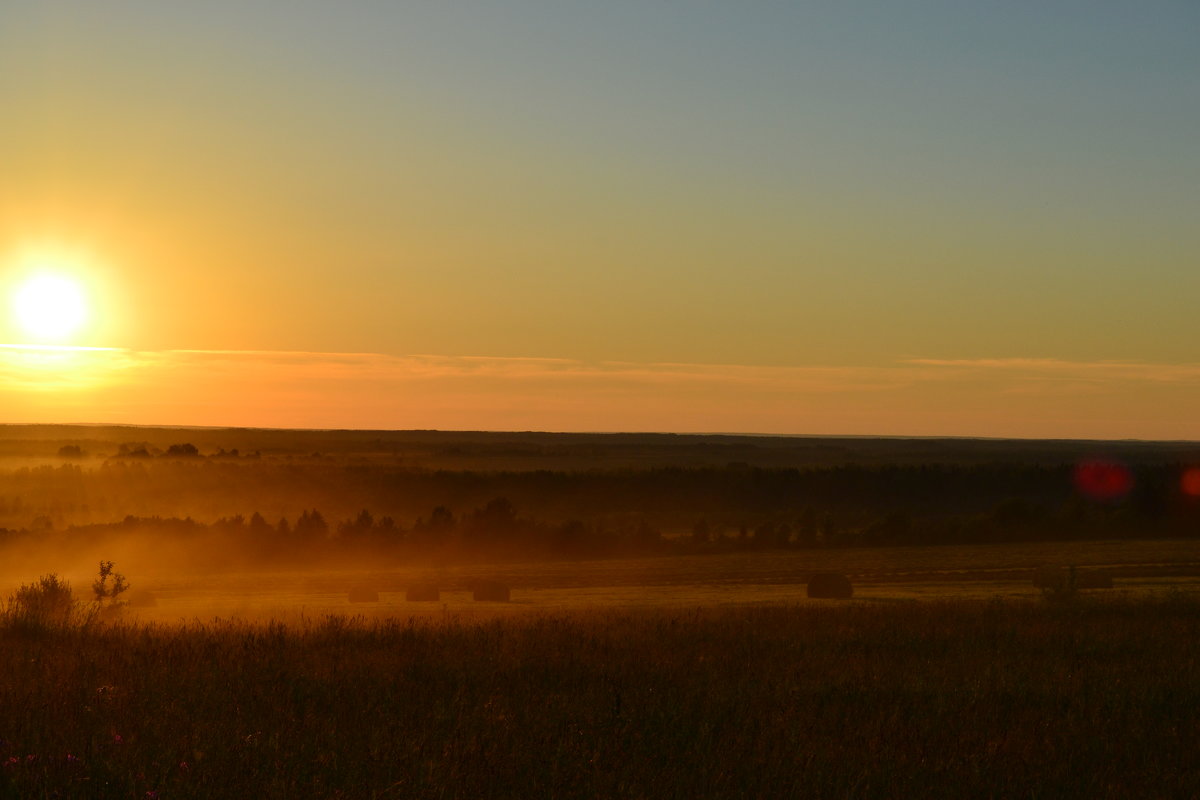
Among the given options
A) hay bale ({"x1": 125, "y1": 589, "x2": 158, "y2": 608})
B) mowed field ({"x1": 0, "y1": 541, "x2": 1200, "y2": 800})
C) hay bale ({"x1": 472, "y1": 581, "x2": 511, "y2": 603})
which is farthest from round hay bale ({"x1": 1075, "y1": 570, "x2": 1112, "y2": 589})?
hay bale ({"x1": 125, "y1": 589, "x2": 158, "y2": 608})

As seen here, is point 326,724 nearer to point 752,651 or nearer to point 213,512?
point 752,651

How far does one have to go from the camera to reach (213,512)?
77.4 metres

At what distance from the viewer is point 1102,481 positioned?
211 feet

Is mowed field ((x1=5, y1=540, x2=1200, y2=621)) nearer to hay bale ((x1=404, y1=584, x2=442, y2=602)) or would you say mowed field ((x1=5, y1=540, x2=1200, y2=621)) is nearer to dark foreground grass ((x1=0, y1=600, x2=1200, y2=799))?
hay bale ((x1=404, y1=584, x2=442, y2=602))

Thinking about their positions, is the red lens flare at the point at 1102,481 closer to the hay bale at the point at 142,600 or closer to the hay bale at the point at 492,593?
the hay bale at the point at 492,593

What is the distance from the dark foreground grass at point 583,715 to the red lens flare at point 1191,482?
45889 millimetres

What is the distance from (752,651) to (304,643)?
4.32 meters

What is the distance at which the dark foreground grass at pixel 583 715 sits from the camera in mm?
6660

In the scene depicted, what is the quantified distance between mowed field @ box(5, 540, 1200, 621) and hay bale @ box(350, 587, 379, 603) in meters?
0.32

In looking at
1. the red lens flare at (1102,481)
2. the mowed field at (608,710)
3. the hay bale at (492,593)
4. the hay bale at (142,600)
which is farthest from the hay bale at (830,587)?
the red lens flare at (1102,481)

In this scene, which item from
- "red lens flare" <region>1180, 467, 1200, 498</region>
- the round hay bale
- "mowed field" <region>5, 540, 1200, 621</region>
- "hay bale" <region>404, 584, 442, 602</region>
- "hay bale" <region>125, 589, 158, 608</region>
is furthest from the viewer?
"red lens flare" <region>1180, 467, 1200, 498</region>

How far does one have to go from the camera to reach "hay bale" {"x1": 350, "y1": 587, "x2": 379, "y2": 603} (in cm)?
3008

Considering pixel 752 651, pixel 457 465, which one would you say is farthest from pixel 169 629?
pixel 457 465

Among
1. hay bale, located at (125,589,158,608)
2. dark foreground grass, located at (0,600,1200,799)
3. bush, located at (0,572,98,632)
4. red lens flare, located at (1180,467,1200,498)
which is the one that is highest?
red lens flare, located at (1180,467,1200,498)
